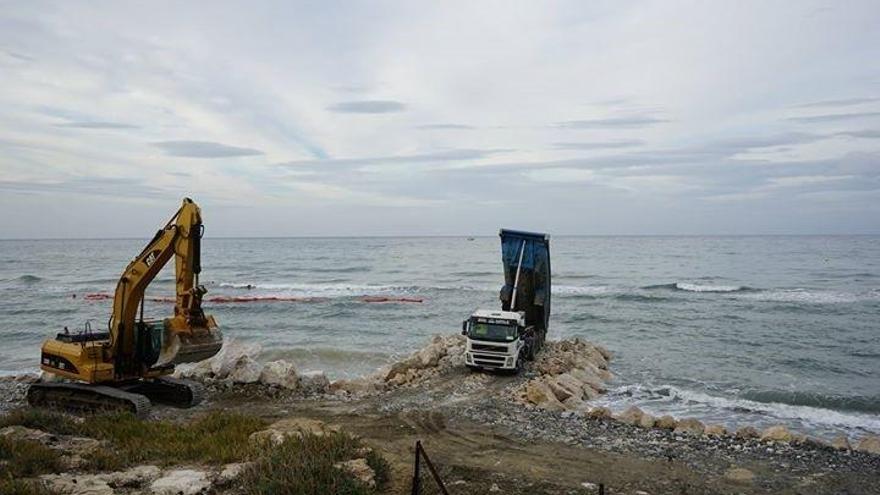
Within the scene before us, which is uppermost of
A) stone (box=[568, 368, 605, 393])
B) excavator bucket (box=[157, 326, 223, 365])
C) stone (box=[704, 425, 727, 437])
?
excavator bucket (box=[157, 326, 223, 365])

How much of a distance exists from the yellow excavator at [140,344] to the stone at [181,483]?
4.50 metres

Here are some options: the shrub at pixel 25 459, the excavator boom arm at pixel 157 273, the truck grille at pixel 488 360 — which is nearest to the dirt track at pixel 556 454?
the excavator boom arm at pixel 157 273

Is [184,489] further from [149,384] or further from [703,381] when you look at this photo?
[703,381]

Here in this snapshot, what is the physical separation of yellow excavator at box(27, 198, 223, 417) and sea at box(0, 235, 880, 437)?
31.4ft

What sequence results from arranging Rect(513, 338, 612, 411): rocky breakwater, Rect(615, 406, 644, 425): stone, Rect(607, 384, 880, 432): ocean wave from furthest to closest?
Rect(607, 384, 880, 432): ocean wave → Rect(513, 338, 612, 411): rocky breakwater → Rect(615, 406, 644, 425): stone

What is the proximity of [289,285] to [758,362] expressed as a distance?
43071 millimetres

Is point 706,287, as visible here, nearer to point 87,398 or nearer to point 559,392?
point 559,392

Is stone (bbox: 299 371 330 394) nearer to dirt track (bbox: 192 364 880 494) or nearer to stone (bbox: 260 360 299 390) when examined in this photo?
stone (bbox: 260 360 299 390)

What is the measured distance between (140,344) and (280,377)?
388cm

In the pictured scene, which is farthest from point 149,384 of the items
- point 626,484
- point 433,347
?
point 626,484

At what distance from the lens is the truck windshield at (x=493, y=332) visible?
1844cm

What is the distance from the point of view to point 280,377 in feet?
55.0

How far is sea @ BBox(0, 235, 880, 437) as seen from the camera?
18.8m

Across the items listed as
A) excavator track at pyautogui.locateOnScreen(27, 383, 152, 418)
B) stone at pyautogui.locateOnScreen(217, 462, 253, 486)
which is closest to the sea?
excavator track at pyautogui.locateOnScreen(27, 383, 152, 418)
